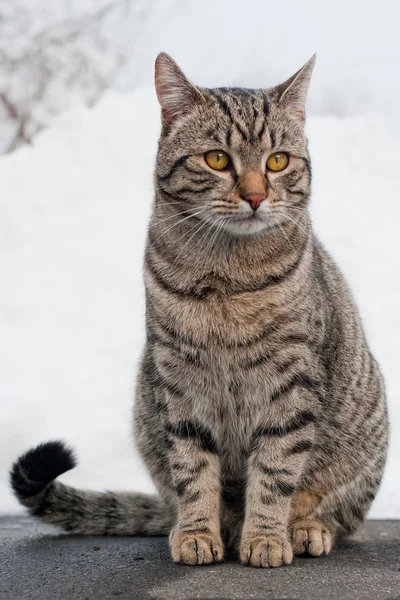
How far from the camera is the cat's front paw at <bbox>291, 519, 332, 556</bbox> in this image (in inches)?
120

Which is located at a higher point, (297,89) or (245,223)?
(297,89)

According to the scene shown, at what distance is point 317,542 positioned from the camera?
3.06 metres

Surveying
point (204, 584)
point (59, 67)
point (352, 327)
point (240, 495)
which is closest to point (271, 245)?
point (352, 327)

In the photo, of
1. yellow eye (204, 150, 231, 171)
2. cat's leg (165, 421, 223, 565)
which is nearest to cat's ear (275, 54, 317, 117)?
yellow eye (204, 150, 231, 171)

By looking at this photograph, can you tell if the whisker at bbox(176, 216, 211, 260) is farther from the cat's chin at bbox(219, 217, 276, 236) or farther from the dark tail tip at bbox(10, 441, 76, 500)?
the dark tail tip at bbox(10, 441, 76, 500)

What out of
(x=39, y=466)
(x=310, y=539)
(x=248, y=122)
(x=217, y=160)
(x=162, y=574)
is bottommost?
(x=162, y=574)

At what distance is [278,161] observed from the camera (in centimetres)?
292

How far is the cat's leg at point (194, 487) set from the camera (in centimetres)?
289

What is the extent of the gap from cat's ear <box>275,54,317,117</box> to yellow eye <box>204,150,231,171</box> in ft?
1.14

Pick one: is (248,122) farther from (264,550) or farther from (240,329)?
(264,550)

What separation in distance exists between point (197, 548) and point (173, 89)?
1.46 m

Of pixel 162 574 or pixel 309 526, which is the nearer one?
pixel 162 574

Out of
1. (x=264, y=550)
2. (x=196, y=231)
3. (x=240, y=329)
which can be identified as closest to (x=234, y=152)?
(x=196, y=231)

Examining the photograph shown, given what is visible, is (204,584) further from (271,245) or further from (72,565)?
(271,245)
